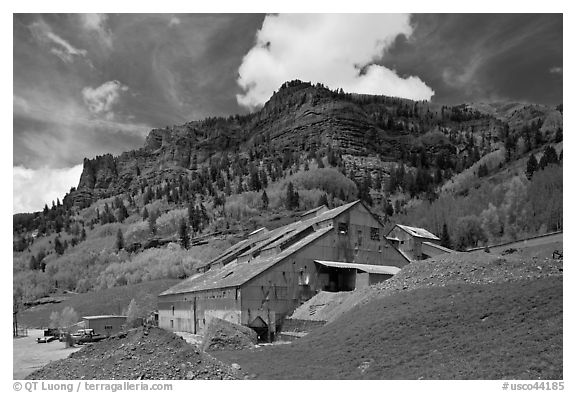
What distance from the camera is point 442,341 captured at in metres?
19.2

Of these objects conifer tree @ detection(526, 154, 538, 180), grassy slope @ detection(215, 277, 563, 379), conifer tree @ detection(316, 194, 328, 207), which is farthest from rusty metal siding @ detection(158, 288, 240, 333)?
conifer tree @ detection(316, 194, 328, 207)

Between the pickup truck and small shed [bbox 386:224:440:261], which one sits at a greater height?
small shed [bbox 386:224:440:261]

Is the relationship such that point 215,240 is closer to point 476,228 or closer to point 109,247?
point 109,247

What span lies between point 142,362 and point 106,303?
266 feet

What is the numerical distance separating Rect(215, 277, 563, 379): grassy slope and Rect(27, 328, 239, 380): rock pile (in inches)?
91.9

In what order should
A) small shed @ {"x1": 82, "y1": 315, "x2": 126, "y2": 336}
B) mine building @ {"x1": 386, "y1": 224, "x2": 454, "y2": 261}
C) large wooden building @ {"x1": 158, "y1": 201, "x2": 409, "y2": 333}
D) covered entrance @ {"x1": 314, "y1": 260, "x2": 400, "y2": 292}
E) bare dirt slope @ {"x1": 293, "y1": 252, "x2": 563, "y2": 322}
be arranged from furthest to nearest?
mine building @ {"x1": 386, "y1": 224, "x2": 454, "y2": 261}
small shed @ {"x1": 82, "y1": 315, "x2": 126, "y2": 336}
covered entrance @ {"x1": 314, "y1": 260, "x2": 400, "y2": 292}
large wooden building @ {"x1": 158, "y1": 201, "x2": 409, "y2": 333}
bare dirt slope @ {"x1": 293, "y1": 252, "x2": 563, "y2": 322}

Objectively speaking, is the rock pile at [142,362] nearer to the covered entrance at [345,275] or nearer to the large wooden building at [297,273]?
the large wooden building at [297,273]

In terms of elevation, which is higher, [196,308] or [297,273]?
[297,273]

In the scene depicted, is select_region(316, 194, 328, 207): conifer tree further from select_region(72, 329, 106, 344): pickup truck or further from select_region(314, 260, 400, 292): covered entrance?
select_region(314, 260, 400, 292): covered entrance

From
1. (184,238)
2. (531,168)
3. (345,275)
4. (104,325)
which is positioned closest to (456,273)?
(345,275)

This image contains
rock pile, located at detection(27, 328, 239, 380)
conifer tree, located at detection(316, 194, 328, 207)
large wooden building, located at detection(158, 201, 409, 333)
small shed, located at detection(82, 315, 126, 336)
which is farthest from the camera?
conifer tree, located at detection(316, 194, 328, 207)

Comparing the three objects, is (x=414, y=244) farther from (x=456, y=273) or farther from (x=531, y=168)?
(x=531, y=168)

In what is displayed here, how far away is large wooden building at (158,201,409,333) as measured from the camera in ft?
124

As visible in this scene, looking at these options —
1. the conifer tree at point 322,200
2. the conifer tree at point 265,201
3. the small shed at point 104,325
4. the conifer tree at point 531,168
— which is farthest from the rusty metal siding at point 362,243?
the conifer tree at point 265,201
